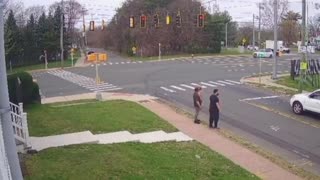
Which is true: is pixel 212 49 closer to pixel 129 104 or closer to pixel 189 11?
pixel 189 11

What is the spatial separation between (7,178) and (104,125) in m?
10.5

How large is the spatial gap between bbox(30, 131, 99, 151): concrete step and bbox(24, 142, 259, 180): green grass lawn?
62cm

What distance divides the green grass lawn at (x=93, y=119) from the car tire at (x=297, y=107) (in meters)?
6.17

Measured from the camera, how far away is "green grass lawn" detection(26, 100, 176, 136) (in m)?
15.4

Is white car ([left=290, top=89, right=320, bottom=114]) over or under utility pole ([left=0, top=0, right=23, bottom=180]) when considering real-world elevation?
under

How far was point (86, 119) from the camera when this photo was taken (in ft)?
56.7

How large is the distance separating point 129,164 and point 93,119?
675cm

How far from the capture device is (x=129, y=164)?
10750 mm

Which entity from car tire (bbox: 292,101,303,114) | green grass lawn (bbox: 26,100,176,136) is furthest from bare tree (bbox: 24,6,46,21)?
car tire (bbox: 292,101,303,114)

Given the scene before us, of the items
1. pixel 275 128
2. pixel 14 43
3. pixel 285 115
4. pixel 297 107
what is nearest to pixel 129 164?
pixel 275 128

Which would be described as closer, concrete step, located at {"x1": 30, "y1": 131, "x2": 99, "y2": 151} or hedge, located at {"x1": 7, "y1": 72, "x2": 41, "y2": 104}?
concrete step, located at {"x1": 30, "y1": 131, "x2": 99, "y2": 151}

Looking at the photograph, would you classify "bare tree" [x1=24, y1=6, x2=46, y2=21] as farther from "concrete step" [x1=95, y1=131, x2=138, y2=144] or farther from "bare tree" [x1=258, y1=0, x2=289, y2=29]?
"concrete step" [x1=95, y1=131, x2=138, y2=144]

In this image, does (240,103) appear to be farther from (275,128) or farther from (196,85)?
(196,85)

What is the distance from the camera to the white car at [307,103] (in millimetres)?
19688
